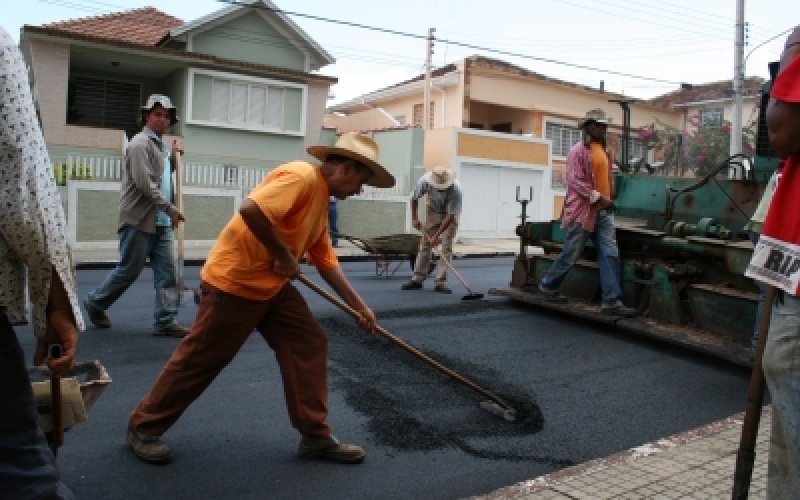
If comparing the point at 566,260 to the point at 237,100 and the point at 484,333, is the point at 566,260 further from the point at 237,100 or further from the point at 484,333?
the point at 237,100

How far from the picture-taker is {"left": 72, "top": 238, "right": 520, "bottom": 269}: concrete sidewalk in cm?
1152

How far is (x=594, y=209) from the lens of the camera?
7098 millimetres

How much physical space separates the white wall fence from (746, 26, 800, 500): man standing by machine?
32.0ft

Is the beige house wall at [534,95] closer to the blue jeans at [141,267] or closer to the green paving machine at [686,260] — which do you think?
the green paving machine at [686,260]

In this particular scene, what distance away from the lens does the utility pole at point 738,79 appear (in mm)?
18344

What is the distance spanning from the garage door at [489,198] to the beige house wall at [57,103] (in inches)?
330

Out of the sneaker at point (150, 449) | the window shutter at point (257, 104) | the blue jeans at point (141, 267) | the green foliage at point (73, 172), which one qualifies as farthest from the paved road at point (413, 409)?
the window shutter at point (257, 104)

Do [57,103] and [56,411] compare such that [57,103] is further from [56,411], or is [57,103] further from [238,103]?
[56,411]

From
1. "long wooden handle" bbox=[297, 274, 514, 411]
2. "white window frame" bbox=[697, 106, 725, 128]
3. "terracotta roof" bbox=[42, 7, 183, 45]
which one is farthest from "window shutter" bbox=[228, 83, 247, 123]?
"white window frame" bbox=[697, 106, 725, 128]

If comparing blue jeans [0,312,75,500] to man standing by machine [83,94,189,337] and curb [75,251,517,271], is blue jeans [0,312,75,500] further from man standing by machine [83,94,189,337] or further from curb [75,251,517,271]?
curb [75,251,517,271]

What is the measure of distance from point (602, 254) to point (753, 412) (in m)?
4.56

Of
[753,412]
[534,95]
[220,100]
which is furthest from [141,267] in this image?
[534,95]

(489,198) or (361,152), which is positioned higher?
(489,198)

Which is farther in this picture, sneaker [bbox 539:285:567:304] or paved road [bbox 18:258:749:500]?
sneaker [bbox 539:285:567:304]
